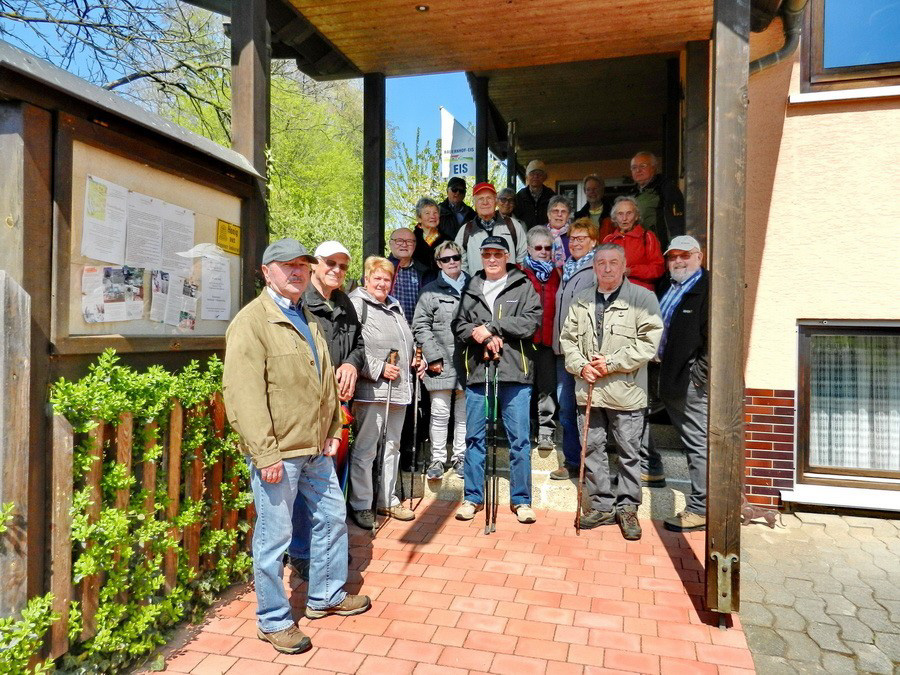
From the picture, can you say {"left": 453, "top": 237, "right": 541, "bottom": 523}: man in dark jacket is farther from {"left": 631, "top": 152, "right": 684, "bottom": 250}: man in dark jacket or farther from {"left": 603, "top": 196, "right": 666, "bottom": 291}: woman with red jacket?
{"left": 631, "top": 152, "right": 684, "bottom": 250}: man in dark jacket

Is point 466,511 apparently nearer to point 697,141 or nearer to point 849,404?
point 849,404

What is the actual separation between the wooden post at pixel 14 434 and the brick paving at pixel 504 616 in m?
0.79

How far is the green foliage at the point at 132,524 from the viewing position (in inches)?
94.0

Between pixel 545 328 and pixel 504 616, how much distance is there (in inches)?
93.9

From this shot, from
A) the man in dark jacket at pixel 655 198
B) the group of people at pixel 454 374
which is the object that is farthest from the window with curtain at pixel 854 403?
the man in dark jacket at pixel 655 198

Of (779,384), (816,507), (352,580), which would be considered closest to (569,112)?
(779,384)

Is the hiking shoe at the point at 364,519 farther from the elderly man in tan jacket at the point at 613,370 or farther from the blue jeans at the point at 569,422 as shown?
the blue jeans at the point at 569,422

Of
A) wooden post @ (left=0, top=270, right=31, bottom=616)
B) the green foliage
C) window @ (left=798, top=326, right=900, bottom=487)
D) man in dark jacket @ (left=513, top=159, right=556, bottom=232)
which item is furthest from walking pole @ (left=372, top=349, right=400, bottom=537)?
man in dark jacket @ (left=513, top=159, right=556, bottom=232)

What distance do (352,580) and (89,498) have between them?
155 cm

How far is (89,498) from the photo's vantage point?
2.41m

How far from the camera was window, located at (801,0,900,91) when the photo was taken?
4719 millimetres

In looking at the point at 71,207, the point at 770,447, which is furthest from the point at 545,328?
the point at 71,207

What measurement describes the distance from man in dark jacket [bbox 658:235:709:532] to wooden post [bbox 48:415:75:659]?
3.53 m

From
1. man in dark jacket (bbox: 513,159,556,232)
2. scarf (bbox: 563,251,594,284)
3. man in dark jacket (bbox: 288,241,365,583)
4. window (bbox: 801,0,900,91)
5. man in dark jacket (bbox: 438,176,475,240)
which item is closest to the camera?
man in dark jacket (bbox: 288,241,365,583)
